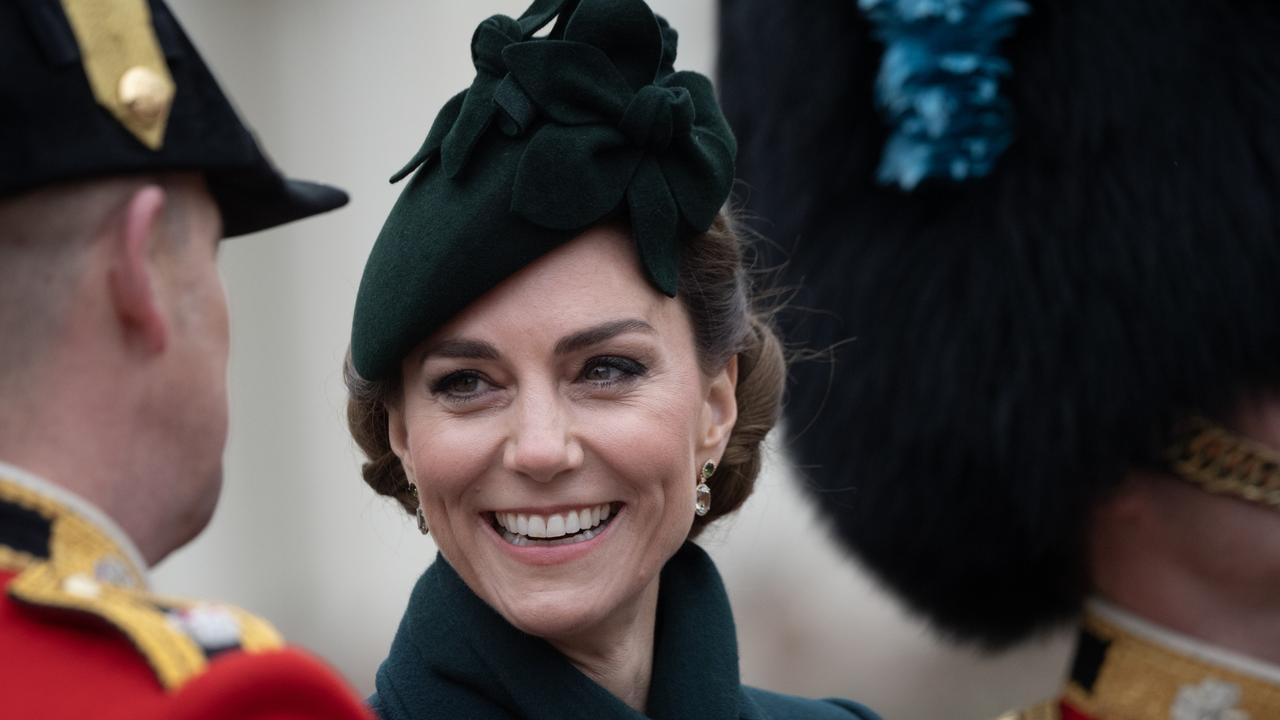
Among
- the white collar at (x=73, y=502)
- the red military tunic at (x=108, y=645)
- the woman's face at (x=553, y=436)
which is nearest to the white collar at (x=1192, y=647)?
the woman's face at (x=553, y=436)

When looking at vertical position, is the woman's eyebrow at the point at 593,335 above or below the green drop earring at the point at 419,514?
above

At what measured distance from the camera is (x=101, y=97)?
1.56 metres

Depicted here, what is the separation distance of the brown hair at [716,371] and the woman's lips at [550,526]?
7.8 inches

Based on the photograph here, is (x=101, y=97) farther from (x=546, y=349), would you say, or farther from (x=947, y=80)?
(x=947, y=80)

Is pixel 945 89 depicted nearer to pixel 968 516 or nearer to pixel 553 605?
pixel 968 516

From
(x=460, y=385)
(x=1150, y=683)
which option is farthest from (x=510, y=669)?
(x=1150, y=683)

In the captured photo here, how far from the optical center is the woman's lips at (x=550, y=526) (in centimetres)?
228

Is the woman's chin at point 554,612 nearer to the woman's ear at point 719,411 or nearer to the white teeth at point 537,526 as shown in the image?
the white teeth at point 537,526

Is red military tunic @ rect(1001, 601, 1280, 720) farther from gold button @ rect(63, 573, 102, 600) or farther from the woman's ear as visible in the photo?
gold button @ rect(63, 573, 102, 600)

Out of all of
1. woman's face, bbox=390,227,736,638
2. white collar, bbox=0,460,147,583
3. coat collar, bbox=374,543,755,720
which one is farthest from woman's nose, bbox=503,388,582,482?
white collar, bbox=0,460,147,583

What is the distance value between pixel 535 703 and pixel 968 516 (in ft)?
4.04

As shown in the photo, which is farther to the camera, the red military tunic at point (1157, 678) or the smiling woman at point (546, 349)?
the red military tunic at point (1157, 678)

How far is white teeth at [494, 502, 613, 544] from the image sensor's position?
7.48 ft

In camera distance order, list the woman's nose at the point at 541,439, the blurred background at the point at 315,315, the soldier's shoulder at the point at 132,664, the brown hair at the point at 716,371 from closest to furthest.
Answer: the soldier's shoulder at the point at 132,664
the woman's nose at the point at 541,439
the brown hair at the point at 716,371
the blurred background at the point at 315,315
